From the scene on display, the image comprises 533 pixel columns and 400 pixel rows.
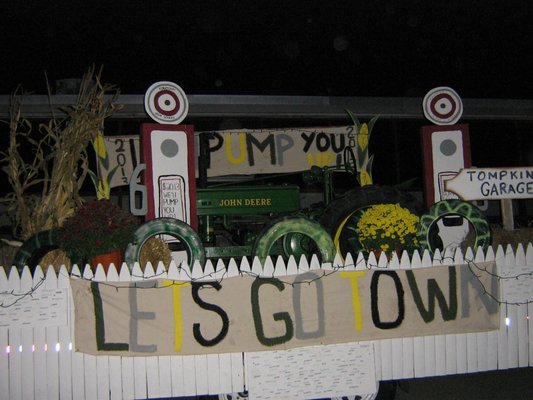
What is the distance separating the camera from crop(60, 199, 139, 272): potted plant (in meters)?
4.05

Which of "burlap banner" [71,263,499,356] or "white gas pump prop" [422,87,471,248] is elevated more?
"white gas pump prop" [422,87,471,248]

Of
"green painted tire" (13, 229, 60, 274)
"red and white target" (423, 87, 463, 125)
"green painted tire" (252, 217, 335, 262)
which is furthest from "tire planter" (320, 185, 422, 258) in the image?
"green painted tire" (13, 229, 60, 274)

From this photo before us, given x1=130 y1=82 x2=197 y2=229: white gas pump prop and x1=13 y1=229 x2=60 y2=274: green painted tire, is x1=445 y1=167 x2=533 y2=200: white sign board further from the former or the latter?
x1=13 y1=229 x2=60 y2=274: green painted tire

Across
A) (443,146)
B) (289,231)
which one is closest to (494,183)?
(443,146)

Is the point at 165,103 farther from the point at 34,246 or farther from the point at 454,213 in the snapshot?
the point at 454,213

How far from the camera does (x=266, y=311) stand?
3842 mm

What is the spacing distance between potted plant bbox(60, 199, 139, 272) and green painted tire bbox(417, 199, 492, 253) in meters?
2.76

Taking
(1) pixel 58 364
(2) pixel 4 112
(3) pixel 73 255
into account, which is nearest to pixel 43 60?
(2) pixel 4 112

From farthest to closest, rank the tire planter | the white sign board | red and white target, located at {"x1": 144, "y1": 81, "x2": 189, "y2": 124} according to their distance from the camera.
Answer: red and white target, located at {"x1": 144, "y1": 81, "x2": 189, "y2": 124}, the tire planter, the white sign board

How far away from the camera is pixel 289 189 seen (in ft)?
21.0

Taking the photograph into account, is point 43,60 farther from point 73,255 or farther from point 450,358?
point 450,358

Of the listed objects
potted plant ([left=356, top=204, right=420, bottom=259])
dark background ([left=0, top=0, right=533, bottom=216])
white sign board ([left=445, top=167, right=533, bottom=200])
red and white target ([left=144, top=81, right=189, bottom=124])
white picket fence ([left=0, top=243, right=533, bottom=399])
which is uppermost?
dark background ([left=0, top=0, right=533, bottom=216])

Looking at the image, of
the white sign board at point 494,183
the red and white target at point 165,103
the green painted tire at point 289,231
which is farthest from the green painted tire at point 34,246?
the white sign board at point 494,183

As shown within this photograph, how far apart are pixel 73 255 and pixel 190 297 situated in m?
1.14
